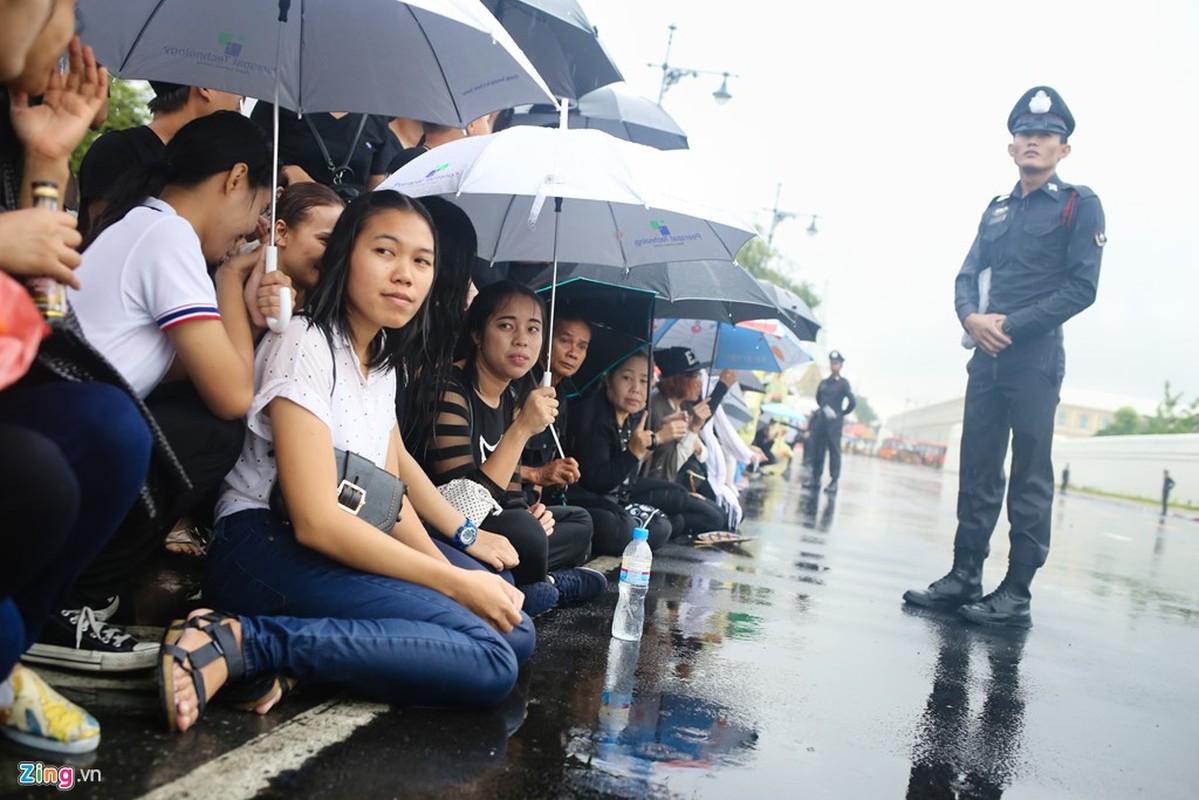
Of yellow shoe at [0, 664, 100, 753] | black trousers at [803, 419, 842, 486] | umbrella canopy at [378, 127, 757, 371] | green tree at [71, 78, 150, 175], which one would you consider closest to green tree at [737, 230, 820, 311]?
black trousers at [803, 419, 842, 486]

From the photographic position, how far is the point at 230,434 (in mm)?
3207

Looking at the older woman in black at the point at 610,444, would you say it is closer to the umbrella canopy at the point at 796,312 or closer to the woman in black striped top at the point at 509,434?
the woman in black striped top at the point at 509,434

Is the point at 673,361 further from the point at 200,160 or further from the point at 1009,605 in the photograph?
the point at 200,160

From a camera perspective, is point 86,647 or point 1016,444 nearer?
point 86,647

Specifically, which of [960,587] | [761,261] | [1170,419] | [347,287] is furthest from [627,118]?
[1170,419]

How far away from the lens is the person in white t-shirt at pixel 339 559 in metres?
2.87

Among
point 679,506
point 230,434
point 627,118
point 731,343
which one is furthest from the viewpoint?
point 731,343

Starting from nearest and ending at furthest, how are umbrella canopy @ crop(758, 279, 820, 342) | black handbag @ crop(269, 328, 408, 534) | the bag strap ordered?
black handbag @ crop(269, 328, 408, 534), the bag strap, umbrella canopy @ crop(758, 279, 820, 342)

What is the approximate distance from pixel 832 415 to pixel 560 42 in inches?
626

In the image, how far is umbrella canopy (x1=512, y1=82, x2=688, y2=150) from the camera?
9.41m

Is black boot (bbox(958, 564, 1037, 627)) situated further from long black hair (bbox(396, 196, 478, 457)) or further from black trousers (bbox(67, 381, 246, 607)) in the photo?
black trousers (bbox(67, 381, 246, 607))

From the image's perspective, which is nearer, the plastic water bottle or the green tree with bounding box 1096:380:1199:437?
the plastic water bottle

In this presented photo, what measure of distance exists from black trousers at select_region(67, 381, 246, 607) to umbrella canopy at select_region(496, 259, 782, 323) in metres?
3.59
